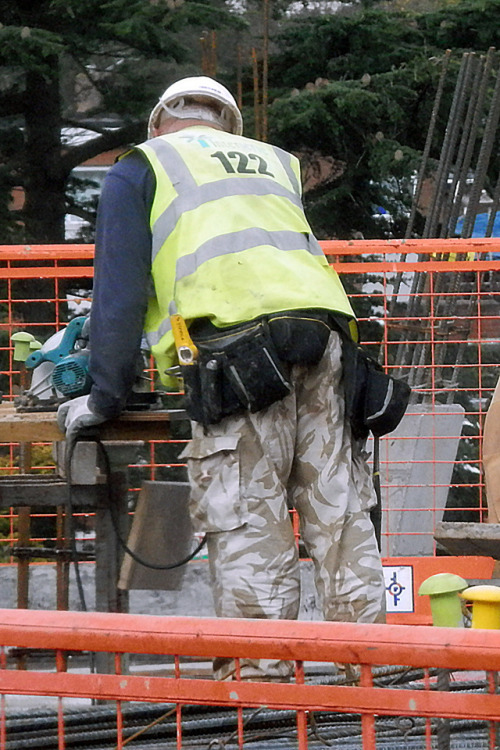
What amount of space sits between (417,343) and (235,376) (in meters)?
3.96

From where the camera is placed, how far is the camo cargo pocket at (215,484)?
3271 mm

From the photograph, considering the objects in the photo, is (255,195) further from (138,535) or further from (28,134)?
(28,134)

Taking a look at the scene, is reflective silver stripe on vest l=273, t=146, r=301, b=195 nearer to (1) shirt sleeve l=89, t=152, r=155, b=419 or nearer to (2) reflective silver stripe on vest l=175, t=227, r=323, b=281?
(2) reflective silver stripe on vest l=175, t=227, r=323, b=281

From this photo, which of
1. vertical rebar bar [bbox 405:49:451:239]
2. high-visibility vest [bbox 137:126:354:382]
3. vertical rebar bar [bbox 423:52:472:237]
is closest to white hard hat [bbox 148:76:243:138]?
high-visibility vest [bbox 137:126:354:382]

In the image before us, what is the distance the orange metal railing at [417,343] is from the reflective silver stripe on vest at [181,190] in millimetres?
1202

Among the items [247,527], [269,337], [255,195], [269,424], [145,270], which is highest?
[255,195]

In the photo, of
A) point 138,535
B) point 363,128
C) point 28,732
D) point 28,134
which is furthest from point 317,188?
point 28,732

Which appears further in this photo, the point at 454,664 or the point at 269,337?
the point at 269,337

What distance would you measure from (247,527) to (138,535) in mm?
809

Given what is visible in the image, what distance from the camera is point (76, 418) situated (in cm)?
354

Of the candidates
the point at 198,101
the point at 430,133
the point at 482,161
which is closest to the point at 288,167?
the point at 198,101

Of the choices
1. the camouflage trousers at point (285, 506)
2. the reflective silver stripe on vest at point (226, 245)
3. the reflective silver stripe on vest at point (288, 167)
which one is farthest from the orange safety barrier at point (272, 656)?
the reflective silver stripe on vest at point (288, 167)

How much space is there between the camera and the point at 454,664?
194 centimetres

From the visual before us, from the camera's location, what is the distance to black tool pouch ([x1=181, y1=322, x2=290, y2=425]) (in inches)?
128
